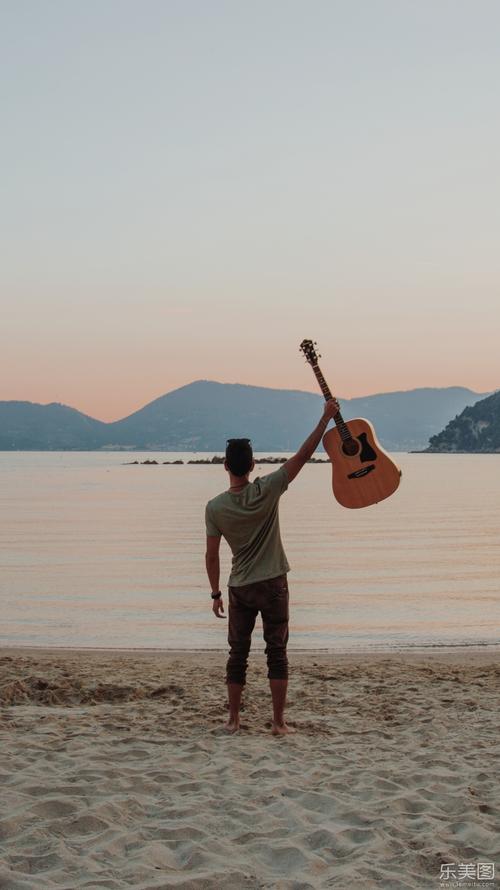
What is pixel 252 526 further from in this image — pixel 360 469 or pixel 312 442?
pixel 360 469

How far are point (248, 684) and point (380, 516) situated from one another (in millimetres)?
31020

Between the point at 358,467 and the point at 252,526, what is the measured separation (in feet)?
4.27

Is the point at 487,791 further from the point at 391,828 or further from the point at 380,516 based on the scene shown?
the point at 380,516

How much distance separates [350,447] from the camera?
8.03m

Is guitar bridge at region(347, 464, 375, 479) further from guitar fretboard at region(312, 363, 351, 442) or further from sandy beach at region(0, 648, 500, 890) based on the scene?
sandy beach at region(0, 648, 500, 890)

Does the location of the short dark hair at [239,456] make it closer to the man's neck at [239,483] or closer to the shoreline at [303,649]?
the man's neck at [239,483]

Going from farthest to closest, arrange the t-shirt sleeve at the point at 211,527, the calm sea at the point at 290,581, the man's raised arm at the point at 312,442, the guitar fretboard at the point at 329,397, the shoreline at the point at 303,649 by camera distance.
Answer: the calm sea at the point at 290,581, the shoreline at the point at 303,649, the guitar fretboard at the point at 329,397, the t-shirt sleeve at the point at 211,527, the man's raised arm at the point at 312,442

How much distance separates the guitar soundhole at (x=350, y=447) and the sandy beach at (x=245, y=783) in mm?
2223

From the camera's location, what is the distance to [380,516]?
39938mm

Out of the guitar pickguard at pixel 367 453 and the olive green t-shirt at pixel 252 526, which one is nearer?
the olive green t-shirt at pixel 252 526

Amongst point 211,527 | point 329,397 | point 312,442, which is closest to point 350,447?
point 329,397

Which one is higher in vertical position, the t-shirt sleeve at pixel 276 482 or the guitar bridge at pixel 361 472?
the guitar bridge at pixel 361 472

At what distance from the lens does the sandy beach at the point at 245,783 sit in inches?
185

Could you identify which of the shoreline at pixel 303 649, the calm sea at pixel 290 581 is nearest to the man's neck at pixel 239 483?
the shoreline at pixel 303 649
